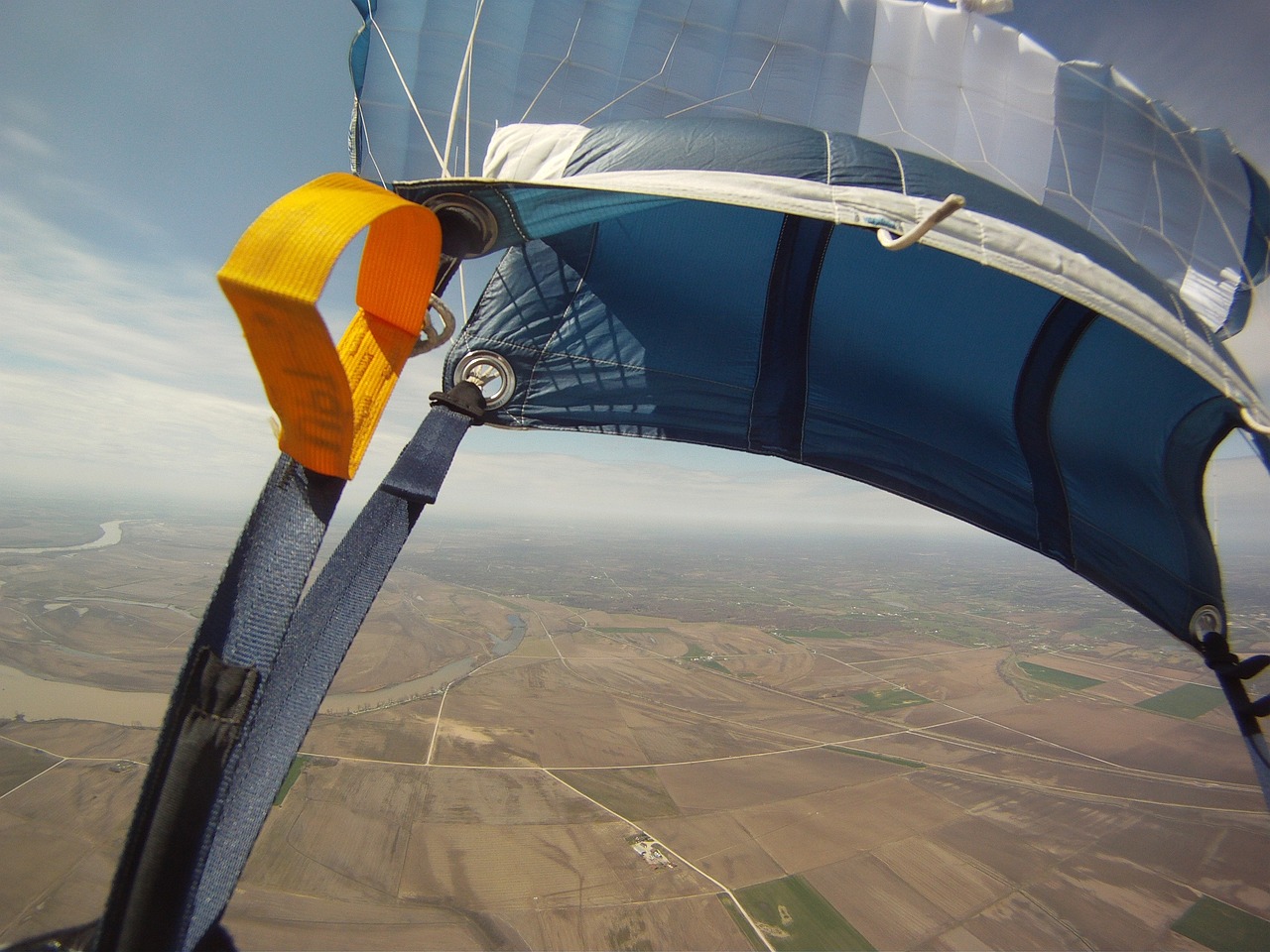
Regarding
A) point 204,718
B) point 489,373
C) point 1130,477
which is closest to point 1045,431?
point 1130,477

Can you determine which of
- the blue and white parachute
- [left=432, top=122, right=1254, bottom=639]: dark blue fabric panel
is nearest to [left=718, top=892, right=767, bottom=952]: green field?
the blue and white parachute

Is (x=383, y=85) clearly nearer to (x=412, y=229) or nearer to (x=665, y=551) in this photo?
(x=412, y=229)

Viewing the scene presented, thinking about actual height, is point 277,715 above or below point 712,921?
above

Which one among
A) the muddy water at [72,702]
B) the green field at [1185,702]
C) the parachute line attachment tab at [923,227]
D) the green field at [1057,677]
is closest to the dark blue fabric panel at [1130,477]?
the parachute line attachment tab at [923,227]

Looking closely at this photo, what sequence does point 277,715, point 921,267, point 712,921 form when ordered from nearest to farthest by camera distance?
point 277,715 → point 921,267 → point 712,921

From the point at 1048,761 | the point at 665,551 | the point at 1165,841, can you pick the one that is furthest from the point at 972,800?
the point at 665,551

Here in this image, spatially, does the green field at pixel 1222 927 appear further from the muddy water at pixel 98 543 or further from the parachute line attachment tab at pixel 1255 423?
the muddy water at pixel 98 543
